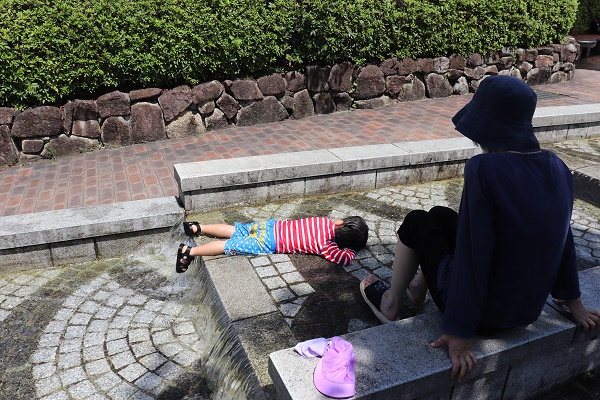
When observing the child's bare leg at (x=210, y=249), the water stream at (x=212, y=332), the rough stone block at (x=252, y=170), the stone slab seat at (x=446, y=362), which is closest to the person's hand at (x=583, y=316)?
the stone slab seat at (x=446, y=362)

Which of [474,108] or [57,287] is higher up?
[474,108]

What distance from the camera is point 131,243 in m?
4.48

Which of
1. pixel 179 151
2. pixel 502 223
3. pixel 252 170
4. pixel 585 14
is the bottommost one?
pixel 179 151

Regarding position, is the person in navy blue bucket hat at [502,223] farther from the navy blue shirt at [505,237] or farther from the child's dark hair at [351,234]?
the child's dark hair at [351,234]

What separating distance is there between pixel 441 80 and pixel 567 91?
2.58 meters

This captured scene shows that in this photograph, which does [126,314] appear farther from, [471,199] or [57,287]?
[471,199]

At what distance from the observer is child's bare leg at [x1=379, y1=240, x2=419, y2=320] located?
105 inches

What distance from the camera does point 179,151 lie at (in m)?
6.55

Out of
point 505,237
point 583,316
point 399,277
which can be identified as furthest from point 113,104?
point 583,316

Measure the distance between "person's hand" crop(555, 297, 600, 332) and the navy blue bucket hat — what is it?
0.86 metres

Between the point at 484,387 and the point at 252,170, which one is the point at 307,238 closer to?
the point at 252,170

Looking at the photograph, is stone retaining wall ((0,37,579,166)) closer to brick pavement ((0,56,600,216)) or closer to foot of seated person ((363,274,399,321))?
brick pavement ((0,56,600,216))

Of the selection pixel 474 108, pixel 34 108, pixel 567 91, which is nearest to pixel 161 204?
pixel 34 108

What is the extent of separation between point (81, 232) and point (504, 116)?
138 inches
